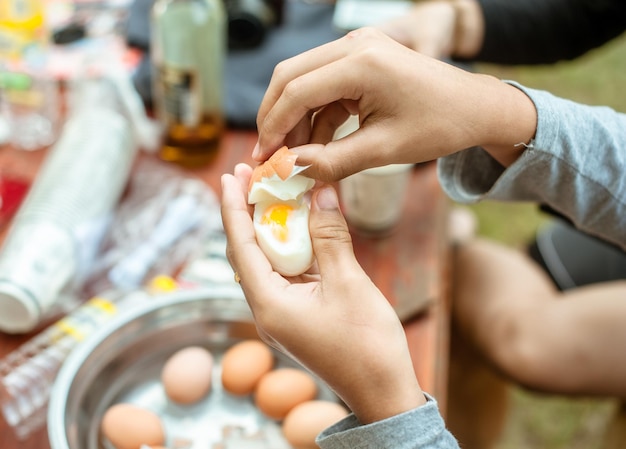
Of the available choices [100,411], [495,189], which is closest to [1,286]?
[100,411]

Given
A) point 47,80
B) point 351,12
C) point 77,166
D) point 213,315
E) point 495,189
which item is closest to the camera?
point 495,189

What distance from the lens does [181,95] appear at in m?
1.01

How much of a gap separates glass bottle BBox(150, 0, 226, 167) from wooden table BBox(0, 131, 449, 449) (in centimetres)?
5

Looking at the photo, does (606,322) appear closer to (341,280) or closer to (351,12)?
(341,280)

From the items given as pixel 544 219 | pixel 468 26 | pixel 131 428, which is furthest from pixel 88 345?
pixel 544 219

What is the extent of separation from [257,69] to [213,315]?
1.93ft

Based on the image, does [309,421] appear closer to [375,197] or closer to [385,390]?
[385,390]

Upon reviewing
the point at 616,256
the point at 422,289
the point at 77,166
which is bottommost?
the point at 616,256

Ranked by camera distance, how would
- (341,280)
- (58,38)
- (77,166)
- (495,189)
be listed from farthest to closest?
(58,38) < (77,166) < (495,189) < (341,280)

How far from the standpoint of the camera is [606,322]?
1.01 m

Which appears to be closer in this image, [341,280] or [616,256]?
[341,280]

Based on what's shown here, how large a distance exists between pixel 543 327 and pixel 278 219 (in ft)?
1.96

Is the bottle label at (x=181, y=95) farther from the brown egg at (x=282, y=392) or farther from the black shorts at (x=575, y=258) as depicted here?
the black shorts at (x=575, y=258)

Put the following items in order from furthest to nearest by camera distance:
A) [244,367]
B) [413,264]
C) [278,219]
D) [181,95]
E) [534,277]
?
[534,277]
[181,95]
[413,264]
[244,367]
[278,219]
